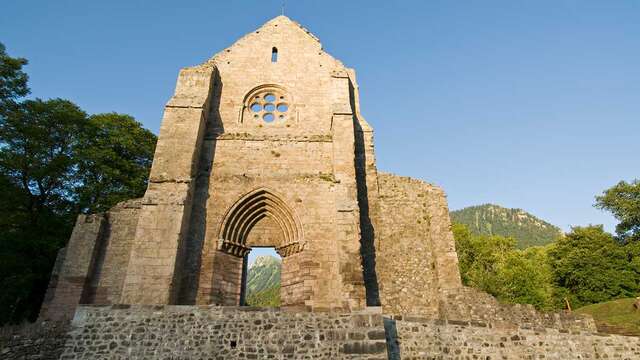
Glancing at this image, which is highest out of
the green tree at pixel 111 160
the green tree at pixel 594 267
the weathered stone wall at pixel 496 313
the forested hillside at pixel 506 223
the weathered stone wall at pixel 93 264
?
the forested hillside at pixel 506 223

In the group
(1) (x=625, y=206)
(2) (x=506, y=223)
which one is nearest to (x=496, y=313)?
(1) (x=625, y=206)

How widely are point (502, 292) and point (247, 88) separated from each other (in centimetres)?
2078

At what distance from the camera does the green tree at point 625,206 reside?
2473cm

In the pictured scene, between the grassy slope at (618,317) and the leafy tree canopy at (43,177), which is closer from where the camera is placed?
the grassy slope at (618,317)

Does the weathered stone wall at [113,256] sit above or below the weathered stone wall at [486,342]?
above

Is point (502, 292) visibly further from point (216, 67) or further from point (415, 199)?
point (216, 67)

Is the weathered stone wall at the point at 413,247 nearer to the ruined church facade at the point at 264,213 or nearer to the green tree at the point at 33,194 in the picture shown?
the ruined church facade at the point at 264,213

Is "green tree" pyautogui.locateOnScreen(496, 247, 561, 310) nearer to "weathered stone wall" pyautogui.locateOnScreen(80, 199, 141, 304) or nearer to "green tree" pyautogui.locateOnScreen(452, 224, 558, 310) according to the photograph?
"green tree" pyautogui.locateOnScreen(452, 224, 558, 310)

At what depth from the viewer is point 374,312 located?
7.54 m

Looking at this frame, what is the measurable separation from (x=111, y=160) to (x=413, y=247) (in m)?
13.7

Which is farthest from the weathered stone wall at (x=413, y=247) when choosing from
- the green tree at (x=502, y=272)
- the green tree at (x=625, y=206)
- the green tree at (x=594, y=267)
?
the green tree at (x=625, y=206)

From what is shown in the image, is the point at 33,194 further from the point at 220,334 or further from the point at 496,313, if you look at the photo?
the point at 496,313

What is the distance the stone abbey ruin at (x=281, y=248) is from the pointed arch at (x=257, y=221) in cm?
4

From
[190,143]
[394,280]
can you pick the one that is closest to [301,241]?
[394,280]
